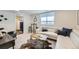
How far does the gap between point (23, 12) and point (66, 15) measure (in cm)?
55

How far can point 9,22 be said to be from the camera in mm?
1329

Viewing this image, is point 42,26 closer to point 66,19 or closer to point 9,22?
point 66,19

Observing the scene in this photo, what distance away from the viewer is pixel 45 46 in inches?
53.1

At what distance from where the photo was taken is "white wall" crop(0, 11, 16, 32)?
1304 mm

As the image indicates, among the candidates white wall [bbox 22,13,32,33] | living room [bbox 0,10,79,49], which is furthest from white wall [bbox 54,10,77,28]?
white wall [bbox 22,13,32,33]

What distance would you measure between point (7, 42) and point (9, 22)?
0.84 ft

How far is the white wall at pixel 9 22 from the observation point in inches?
51.3

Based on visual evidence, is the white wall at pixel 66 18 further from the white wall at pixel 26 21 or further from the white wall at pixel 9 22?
the white wall at pixel 9 22

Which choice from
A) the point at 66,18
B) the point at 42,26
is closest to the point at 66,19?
the point at 66,18

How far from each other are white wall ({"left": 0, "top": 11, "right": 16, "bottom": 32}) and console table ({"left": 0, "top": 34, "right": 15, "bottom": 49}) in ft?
0.30
